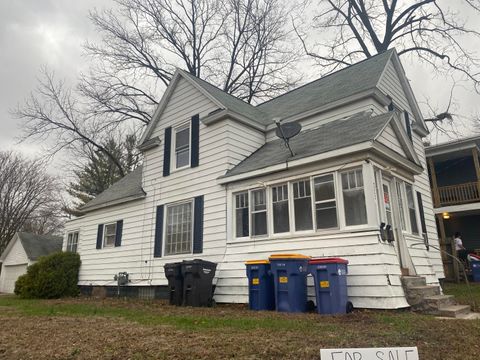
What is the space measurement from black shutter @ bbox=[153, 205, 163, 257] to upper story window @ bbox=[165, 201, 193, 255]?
23cm

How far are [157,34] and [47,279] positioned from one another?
1724cm

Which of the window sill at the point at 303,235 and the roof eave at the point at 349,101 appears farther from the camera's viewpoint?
the roof eave at the point at 349,101

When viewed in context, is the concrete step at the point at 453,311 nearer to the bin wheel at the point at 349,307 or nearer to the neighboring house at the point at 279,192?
the neighboring house at the point at 279,192

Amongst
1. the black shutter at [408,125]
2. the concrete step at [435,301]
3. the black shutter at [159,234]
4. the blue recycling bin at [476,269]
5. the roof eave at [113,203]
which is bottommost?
the concrete step at [435,301]

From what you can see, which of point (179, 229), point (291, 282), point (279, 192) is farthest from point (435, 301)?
point (179, 229)

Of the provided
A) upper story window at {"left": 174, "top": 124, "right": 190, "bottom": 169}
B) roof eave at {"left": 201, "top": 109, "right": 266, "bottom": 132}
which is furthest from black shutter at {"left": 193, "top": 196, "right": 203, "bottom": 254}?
roof eave at {"left": 201, "top": 109, "right": 266, "bottom": 132}

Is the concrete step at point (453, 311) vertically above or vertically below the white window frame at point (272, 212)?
below

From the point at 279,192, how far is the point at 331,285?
2.90 m

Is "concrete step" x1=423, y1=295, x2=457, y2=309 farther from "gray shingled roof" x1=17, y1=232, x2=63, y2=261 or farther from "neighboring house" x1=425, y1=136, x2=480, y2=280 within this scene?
"gray shingled roof" x1=17, y1=232, x2=63, y2=261

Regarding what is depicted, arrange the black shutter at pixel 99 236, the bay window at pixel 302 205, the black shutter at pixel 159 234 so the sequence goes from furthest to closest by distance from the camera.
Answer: the black shutter at pixel 99 236 → the black shutter at pixel 159 234 → the bay window at pixel 302 205

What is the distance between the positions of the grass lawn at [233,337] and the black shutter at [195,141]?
5.75 metres

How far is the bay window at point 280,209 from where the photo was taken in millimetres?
8508

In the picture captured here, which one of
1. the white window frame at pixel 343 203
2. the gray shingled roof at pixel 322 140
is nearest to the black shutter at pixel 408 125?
the gray shingled roof at pixel 322 140

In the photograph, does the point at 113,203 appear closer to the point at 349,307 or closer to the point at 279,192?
the point at 279,192
